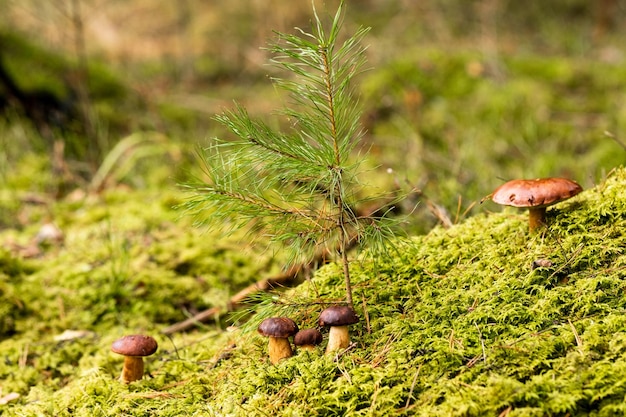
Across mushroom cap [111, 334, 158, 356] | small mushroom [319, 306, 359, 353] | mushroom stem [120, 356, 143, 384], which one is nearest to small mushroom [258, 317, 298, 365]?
small mushroom [319, 306, 359, 353]

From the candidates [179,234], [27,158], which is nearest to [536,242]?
[179,234]

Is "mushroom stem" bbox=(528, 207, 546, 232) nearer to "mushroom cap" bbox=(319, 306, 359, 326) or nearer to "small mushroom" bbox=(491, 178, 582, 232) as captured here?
"small mushroom" bbox=(491, 178, 582, 232)

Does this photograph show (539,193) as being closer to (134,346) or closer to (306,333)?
(306,333)

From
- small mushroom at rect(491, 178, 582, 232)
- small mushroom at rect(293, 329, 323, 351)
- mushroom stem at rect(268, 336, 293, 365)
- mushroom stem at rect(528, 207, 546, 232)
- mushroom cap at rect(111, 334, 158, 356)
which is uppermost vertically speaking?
small mushroom at rect(491, 178, 582, 232)

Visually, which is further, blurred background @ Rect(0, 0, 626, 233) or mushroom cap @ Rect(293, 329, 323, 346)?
blurred background @ Rect(0, 0, 626, 233)

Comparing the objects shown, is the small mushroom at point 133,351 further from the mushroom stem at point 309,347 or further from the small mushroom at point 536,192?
the small mushroom at point 536,192

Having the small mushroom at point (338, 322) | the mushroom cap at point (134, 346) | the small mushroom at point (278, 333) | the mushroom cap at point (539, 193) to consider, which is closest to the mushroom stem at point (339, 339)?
the small mushroom at point (338, 322)
